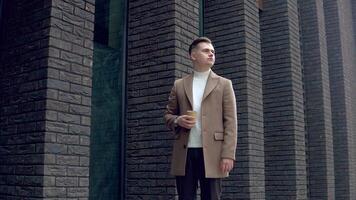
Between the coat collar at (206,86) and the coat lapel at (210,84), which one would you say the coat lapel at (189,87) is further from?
the coat lapel at (210,84)

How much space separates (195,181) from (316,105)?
665 centimetres

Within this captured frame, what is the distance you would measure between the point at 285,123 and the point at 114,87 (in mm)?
3560

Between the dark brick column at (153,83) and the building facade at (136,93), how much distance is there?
1 cm

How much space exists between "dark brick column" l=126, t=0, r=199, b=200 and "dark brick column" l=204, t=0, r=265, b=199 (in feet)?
4.16

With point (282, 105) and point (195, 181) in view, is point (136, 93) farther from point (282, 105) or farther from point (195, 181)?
point (282, 105)

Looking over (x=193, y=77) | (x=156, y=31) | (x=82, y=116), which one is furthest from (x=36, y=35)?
(x=156, y=31)

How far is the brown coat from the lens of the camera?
3598 millimetres

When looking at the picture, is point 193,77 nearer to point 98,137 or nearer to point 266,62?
point 98,137

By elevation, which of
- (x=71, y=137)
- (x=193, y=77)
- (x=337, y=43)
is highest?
(x=337, y=43)

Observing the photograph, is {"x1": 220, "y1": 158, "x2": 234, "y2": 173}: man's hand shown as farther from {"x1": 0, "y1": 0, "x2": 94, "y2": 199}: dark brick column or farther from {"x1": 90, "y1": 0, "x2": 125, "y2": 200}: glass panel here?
{"x1": 90, "y1": 0, "x2": 125, "y2": 200}: glass panel

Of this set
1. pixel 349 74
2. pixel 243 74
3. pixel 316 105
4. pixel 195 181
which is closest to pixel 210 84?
pixel 195 181

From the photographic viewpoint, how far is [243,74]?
6.79 m

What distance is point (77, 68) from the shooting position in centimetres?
425

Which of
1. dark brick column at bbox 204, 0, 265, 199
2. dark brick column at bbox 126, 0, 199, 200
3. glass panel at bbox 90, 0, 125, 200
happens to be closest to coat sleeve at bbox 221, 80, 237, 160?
dark brick column at bbox 126, 0, 199, 200
